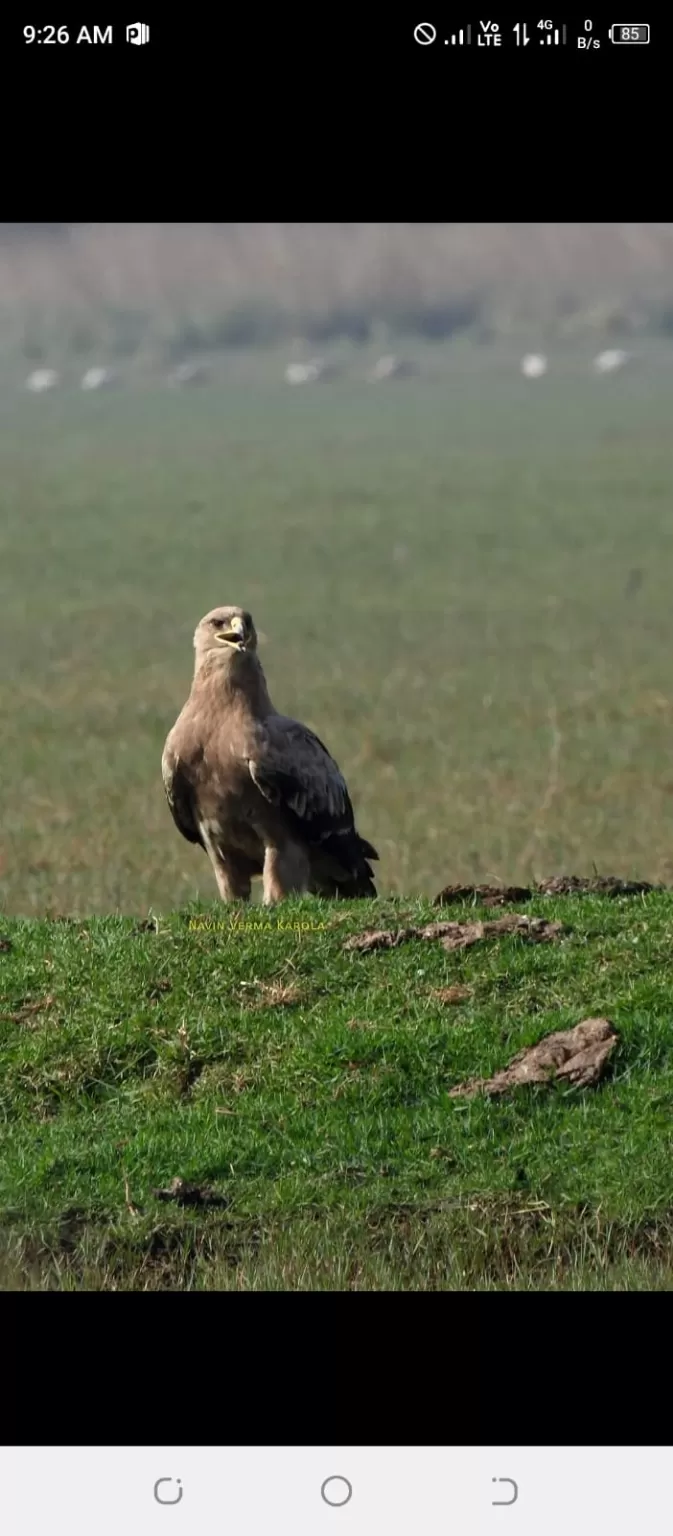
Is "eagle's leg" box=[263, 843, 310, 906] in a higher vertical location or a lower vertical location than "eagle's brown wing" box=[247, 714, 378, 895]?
lower

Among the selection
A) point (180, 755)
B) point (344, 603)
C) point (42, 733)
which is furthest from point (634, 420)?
point (180, 755)

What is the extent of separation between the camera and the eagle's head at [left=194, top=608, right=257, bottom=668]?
42.3ft

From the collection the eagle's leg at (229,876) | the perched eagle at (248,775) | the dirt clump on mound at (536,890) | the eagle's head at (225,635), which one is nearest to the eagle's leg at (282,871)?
the perched eagle at (248,775)

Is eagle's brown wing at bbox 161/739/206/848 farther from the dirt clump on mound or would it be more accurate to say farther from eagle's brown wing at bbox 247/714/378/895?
the dirt clump on mound

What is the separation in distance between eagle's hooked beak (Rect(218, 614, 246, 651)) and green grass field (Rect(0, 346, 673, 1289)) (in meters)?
1.59

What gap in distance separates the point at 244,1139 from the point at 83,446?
61.8 metres

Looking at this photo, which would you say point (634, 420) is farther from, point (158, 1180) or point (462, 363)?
point (158, 1180)

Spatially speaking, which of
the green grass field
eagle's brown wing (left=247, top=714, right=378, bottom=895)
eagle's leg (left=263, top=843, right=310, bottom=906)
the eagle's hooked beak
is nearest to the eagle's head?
the eagle's hooked beak

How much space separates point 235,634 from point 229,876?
1578 millimetres

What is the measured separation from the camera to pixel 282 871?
1302cm
